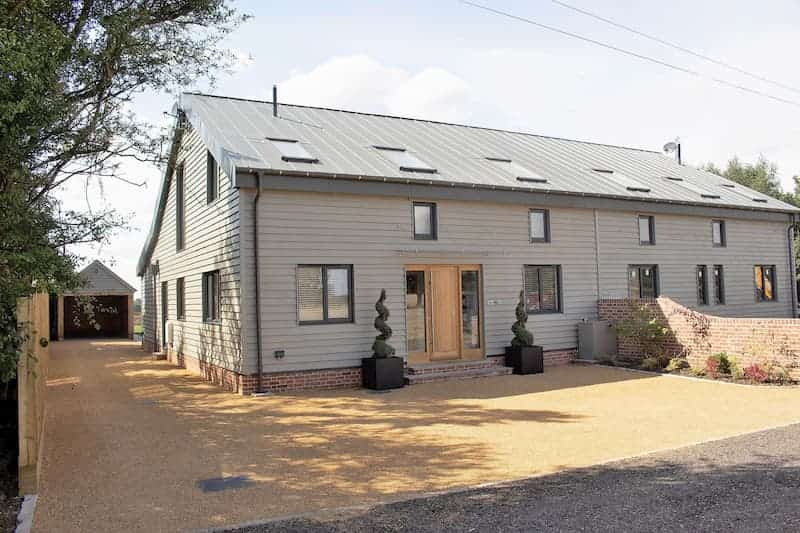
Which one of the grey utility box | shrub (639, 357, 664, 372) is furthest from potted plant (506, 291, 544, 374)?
shrub (639, 357, 664, 372)

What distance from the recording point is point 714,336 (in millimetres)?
13438

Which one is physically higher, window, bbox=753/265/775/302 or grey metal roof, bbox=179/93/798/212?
grey metal roof, bbox=179/93/798/212

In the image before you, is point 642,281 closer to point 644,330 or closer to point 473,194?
point 644,330

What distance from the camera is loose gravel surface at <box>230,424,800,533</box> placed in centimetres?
469

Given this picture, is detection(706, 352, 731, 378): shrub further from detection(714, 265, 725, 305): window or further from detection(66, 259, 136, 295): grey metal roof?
detection(66, 259, 136, 295): grey metal roof

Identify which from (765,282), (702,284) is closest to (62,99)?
(702,284)

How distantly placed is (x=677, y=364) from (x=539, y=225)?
445 cm

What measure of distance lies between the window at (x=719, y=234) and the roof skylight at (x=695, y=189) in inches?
29.5

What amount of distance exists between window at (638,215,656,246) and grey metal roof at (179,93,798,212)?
2.23ft

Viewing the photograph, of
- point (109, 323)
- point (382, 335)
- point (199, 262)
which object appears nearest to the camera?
point (382, 335)

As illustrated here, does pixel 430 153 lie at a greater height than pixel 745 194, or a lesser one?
greater

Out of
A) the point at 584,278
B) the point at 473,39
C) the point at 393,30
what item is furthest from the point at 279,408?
the point at 584,278

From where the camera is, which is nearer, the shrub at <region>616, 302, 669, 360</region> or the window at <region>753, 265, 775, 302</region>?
the shrub at <region>616, 302, 669, 360</region>

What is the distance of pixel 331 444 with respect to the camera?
778cm
